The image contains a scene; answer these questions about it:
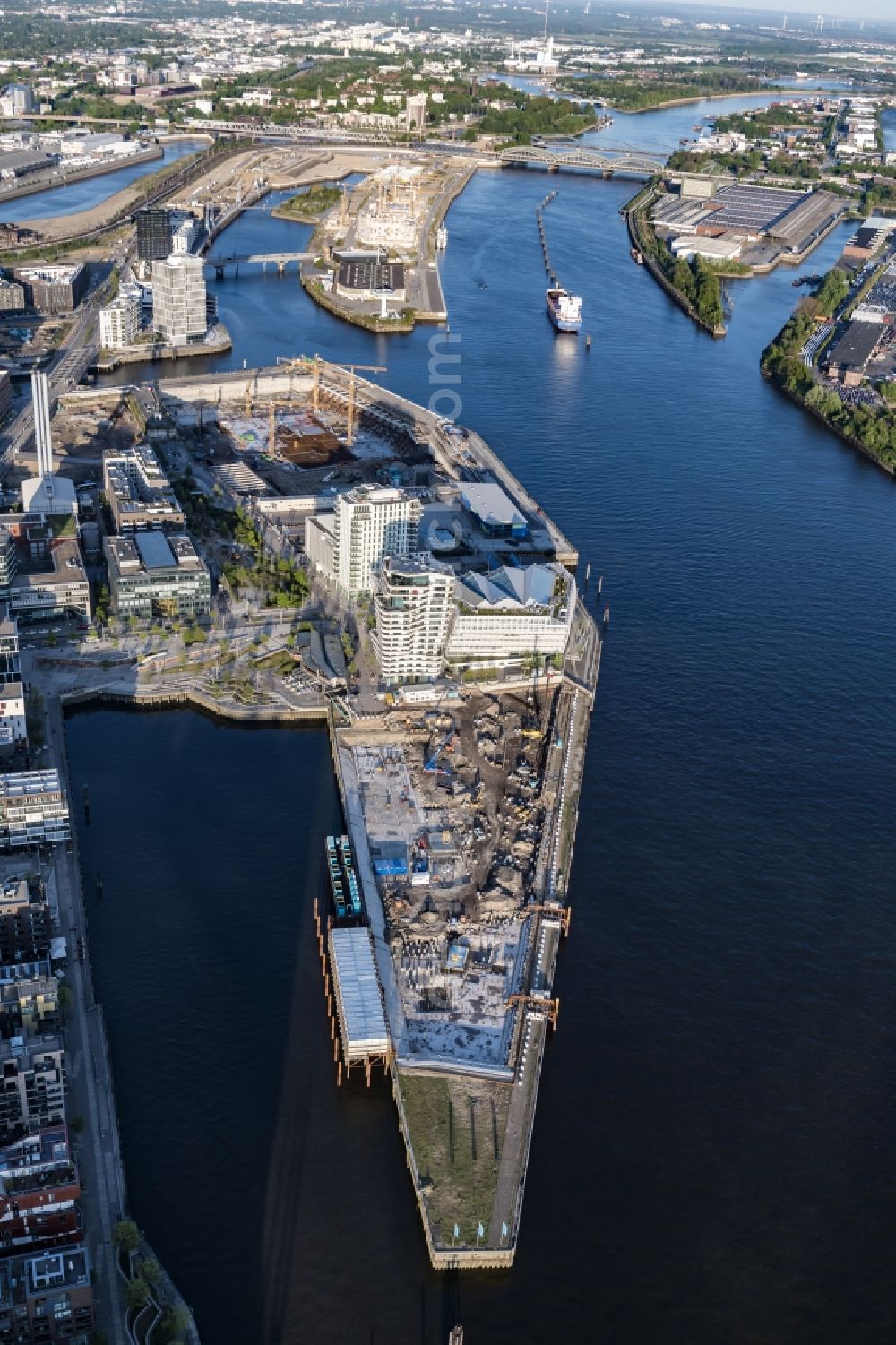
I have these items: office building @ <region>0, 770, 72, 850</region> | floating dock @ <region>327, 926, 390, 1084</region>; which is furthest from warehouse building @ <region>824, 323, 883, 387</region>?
office building @ <region>0, 770, 72, 850</region>

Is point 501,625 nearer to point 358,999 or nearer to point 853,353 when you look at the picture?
point 358,999

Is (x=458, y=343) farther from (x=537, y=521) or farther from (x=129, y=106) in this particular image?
(x=129, y=106)

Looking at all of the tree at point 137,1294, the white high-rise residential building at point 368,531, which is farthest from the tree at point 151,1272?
the white high-rise residential building at point 368,531

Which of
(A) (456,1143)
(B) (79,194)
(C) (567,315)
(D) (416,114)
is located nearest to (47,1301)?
(A) (456,1143)

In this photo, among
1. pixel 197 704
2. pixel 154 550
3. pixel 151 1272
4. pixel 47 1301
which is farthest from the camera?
pixel 154 550

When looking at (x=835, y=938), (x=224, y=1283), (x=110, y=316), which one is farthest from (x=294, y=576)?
(x=110, y=316)

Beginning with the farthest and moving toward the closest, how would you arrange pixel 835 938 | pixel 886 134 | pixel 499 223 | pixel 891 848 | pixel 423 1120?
pixel 886 134 → pixel 499 223 → pixel 891 848 → pixel 835 938 → pixel 423 1120

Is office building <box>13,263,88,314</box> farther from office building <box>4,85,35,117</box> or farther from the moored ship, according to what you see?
office building <box>4,85,35,117</box>

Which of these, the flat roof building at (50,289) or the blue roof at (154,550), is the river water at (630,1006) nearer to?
the blue roof at (154,550)
